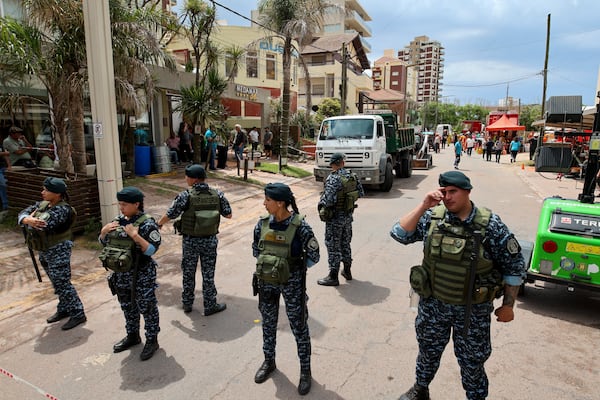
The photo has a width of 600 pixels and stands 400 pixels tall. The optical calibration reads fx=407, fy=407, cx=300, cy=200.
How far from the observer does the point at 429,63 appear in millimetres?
142125

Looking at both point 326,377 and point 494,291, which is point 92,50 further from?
point 494,291

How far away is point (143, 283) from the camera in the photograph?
3.58 m

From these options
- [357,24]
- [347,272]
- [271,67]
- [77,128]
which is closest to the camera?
[347,272]

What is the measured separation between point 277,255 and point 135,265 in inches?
51.3

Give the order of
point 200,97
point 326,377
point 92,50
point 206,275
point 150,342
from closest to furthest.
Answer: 1. point 326,377
2. point 150,342
3. point 206,275
4. point 92,50
5. point 200,97

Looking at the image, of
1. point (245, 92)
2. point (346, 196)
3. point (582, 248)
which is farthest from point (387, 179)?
point (582, 248)

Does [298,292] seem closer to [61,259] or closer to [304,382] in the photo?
[304,382]

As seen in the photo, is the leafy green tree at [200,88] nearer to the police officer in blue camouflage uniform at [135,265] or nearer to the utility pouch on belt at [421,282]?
the police officer in blue camouflage uniform at [135,265]

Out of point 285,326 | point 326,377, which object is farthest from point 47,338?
point 326,377

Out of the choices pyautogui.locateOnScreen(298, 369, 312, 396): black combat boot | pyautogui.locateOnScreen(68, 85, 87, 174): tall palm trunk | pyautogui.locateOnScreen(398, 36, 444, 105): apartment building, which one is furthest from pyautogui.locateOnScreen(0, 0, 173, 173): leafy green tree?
pyautogui.locateOnScreen(398, 36, 444, 105): apartment building

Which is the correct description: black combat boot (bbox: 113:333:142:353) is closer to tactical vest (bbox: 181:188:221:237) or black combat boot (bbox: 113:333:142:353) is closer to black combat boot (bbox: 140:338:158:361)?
black combat boot (bbox: 140:338:158:361)

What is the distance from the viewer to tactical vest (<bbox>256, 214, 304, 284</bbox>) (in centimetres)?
301

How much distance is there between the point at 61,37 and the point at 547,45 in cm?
2541

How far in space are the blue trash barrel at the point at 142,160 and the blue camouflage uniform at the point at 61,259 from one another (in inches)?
336
